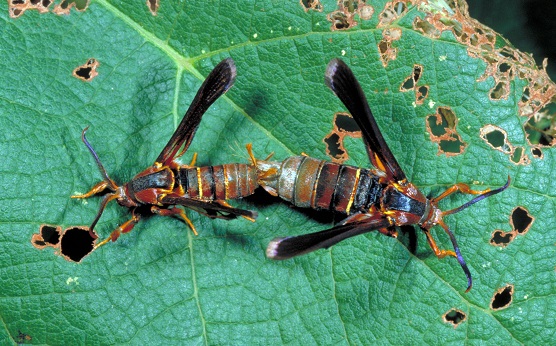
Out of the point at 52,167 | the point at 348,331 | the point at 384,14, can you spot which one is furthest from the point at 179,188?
the point at 384,14

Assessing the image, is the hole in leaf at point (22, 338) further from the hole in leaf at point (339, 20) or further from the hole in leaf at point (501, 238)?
the hole in leaf at point (501, 238)

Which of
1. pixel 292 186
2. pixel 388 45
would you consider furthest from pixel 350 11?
pixel 292 186

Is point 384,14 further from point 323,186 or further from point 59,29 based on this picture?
point 59,29

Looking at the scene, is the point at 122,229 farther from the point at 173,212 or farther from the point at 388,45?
the point at 388,45

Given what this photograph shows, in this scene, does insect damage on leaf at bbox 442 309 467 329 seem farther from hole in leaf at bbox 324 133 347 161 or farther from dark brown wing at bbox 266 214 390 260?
hole in leaf at bbox 324 133 347 161

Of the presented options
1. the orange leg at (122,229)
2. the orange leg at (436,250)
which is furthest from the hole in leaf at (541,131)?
the orange leg at (122,229)

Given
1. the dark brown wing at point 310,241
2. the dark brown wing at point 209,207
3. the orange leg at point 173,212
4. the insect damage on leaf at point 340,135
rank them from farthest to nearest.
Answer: the insect damage on leaf at point 340,135 → the orange leg at point 173,212 → the dark brown wing at point 209,207 → the dark brown wing at point 310,241
